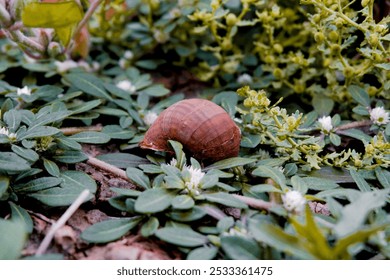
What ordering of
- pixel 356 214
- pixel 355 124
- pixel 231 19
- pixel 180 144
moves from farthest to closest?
pixel 231 19, pixel 355 124, pixel 180 144, pixel 356 214

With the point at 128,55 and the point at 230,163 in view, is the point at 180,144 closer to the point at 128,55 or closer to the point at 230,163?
the point at 230,163

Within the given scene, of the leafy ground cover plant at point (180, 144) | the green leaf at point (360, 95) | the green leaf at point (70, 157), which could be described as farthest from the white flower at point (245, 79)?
the green leaf at point (70, 157)

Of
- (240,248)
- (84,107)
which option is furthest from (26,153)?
(240,248)

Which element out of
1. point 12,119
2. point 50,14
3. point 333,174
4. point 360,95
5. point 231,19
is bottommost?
point 333,174

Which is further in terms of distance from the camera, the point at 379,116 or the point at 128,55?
the point at 128,55

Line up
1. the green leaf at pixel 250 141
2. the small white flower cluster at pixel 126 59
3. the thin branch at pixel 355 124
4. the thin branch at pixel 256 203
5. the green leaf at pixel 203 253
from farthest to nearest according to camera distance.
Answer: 1. the small white flower cluster at pixel 126 59
2. the thin branch at pixel 355 124
3. the green leaf at pixel 250 141
4. the thin branch at pixel 256 203
5. the green leaf at pixel 203 253

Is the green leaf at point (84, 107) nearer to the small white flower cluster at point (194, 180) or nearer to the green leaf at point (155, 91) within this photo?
the green leaf at point (155, 91)
